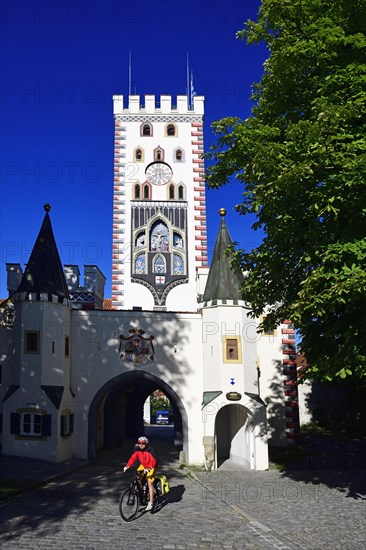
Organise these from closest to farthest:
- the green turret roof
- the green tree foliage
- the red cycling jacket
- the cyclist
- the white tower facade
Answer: the green tree foliage → the cyclist → the red cycling jacket → the green turret roof → the white tower facade

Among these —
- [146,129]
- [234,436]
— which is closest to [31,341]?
[234,436]

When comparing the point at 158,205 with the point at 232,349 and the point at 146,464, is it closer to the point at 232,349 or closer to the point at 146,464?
the point at 232,349

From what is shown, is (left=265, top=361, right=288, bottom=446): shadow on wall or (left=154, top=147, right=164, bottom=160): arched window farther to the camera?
(left=154, top=147, right=164, bottom=160): arched window

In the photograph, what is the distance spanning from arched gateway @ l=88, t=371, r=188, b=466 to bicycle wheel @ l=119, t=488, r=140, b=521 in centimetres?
952

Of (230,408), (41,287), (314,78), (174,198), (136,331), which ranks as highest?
(174,198)

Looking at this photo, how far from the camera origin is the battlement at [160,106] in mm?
34969

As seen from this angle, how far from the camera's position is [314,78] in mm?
11375

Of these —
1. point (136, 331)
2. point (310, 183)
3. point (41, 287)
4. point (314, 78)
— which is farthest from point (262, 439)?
point (314, 78)

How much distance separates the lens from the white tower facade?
102 feet

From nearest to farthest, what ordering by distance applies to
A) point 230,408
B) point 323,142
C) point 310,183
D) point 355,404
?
point 323,142 < point 310,183 < point 230,408 < point 355,404

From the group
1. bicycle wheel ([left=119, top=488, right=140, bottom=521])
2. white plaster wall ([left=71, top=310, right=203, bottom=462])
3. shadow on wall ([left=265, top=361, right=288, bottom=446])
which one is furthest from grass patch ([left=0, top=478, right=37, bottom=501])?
shadow on wall ([left=265, top=361, right=288, bottom=446])

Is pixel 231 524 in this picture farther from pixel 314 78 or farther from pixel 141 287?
pixel 141 287

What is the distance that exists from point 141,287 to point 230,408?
10737 mm

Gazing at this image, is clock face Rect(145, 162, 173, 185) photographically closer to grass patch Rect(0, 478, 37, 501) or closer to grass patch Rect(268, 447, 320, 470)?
grass patch Rect(268, 447, 320, 470)
